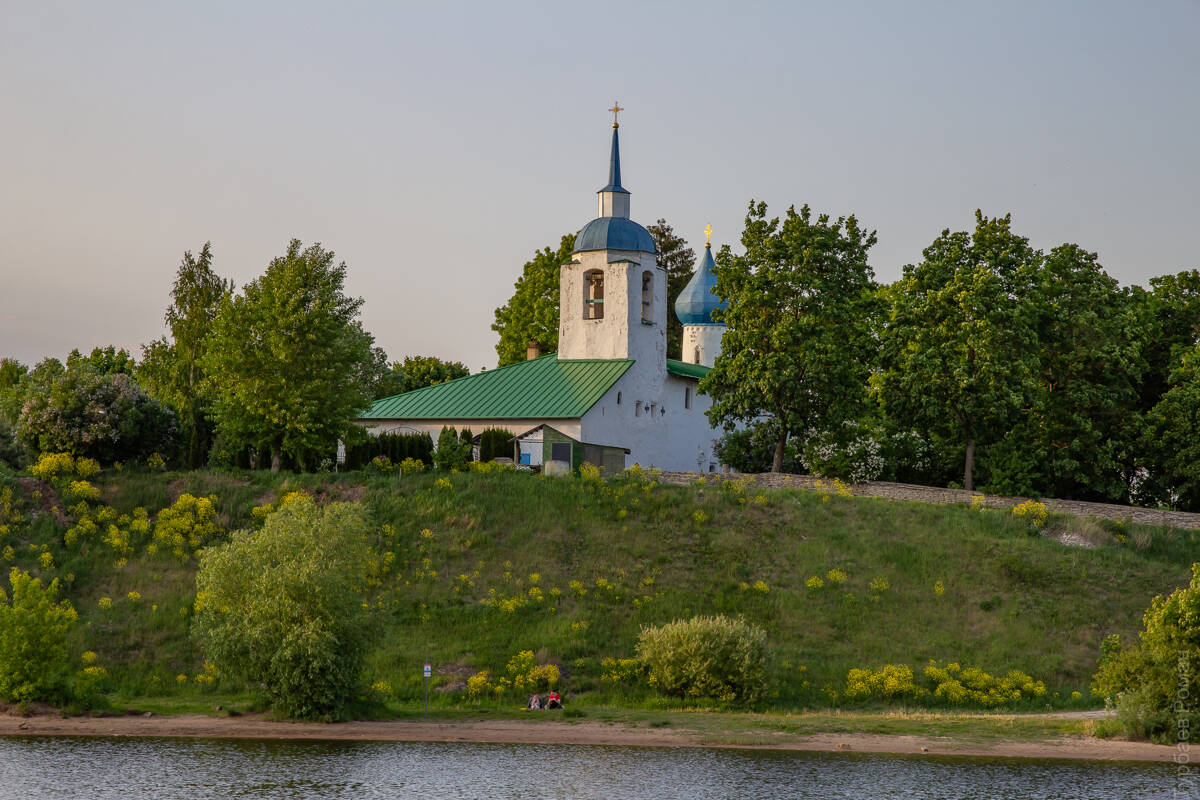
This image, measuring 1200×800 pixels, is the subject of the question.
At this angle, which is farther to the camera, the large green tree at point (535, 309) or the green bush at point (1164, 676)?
the large green tree at point (535, 309)

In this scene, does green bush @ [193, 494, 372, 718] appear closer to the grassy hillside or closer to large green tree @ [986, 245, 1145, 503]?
the grassy hillside

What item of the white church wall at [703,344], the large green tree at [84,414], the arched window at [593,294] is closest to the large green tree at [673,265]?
the white church wall at [703,344]

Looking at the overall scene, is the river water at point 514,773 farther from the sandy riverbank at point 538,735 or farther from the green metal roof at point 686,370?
the green metal roof at point 686,370

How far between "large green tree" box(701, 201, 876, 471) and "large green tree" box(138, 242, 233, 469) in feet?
74.4

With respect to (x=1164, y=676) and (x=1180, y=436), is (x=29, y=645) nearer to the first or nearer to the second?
(x=1164, y=676)

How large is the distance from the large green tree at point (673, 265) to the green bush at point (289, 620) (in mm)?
53517

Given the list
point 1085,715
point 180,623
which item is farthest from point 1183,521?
point 180,623

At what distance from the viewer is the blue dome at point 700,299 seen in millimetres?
78562

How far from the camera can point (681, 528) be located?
49.4m

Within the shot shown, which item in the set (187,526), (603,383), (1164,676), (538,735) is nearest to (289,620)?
(538,735)

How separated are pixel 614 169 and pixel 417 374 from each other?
26306mm

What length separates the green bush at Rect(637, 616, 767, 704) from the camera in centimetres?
3731

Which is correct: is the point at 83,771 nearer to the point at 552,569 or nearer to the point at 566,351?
the point at 552,569

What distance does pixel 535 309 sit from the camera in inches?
3019
